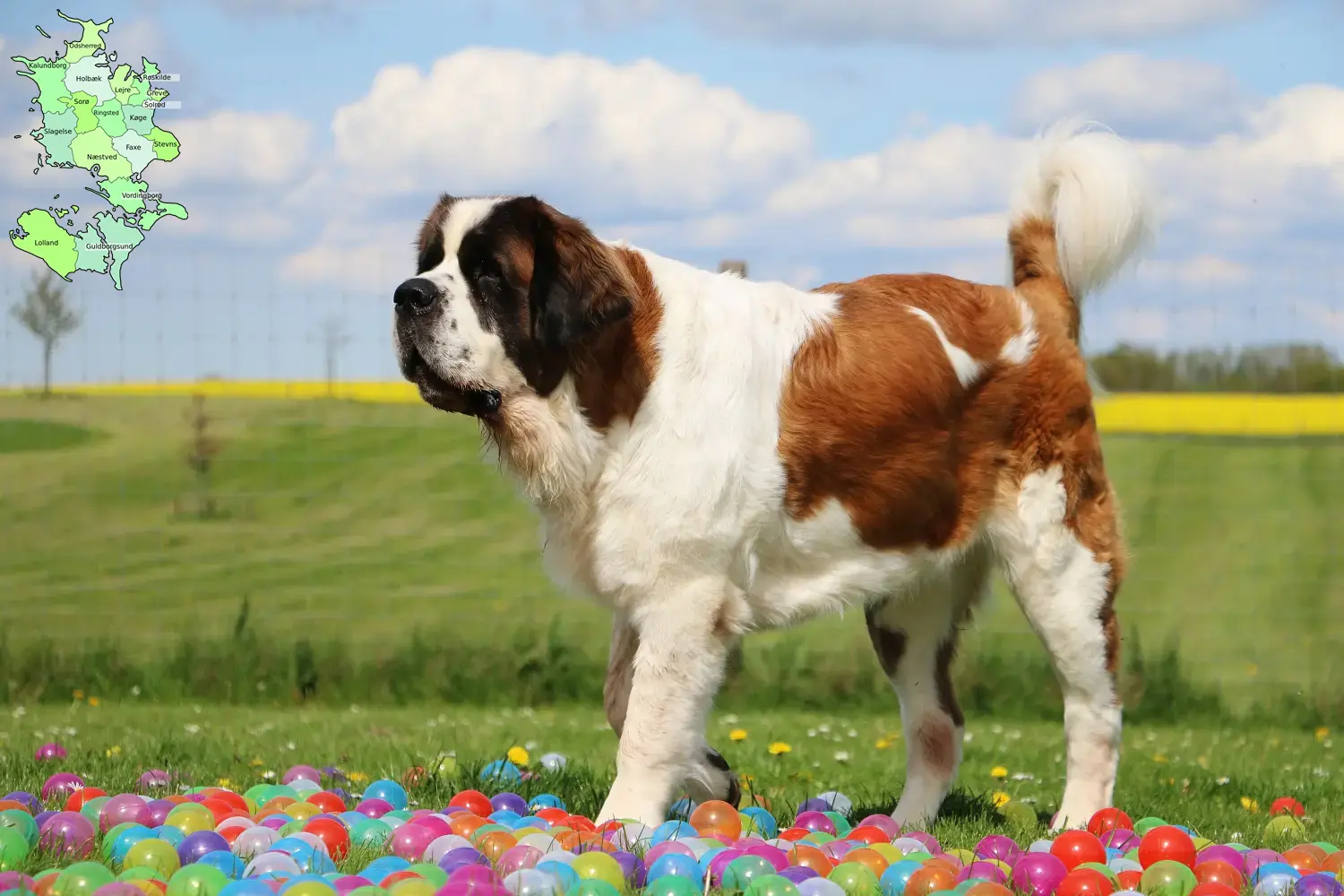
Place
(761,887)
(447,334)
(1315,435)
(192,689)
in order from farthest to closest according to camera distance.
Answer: (1315,435)
(192,689)
(447,334)
(761,887)

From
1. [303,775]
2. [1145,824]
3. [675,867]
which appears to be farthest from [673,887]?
[303,775]

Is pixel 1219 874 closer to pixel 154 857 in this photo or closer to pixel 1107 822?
pixel 1107 822

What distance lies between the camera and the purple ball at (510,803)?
482 centimetres

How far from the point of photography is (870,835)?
14.4 ft

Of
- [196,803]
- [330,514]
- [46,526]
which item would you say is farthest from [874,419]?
[46,526]

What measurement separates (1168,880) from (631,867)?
148cm

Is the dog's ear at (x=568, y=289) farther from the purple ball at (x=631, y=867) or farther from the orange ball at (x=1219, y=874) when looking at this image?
the orange ball at (x=1219, y=874)

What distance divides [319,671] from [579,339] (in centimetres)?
492

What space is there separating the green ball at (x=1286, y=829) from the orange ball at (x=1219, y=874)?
3.42ft

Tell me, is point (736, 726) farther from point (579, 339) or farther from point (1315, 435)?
point (1315, 435)

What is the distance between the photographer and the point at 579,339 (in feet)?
14.4

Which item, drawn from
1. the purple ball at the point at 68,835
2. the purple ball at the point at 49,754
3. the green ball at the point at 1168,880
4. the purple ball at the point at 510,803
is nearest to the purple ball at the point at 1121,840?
the green ball at the point at 1168,880

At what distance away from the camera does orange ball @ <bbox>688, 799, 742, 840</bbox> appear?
4328 mm

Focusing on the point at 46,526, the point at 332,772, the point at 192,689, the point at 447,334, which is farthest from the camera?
the point at 46,526
